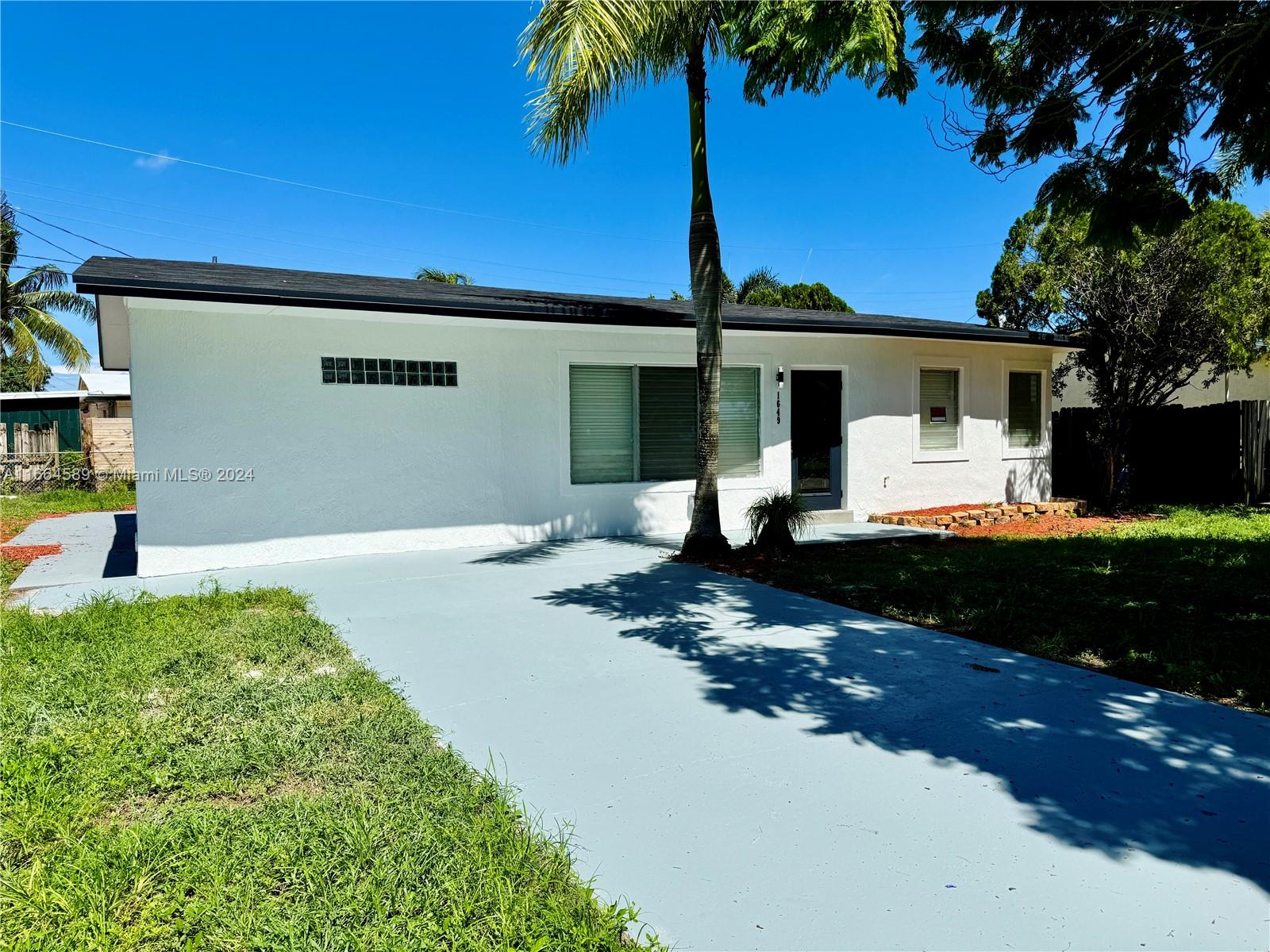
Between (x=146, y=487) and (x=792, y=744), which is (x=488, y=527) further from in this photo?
(x=792, y=744)

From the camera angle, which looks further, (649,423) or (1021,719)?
(649,423)

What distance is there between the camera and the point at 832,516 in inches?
444

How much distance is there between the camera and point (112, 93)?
625 inches

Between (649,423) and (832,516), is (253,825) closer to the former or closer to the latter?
(649,423)

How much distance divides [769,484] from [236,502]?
6.91 m

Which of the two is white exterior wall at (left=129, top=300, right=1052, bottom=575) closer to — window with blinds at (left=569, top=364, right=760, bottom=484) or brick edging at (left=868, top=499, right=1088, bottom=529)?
window with blinds at (left=569, top=364, right=760, bottom=484)

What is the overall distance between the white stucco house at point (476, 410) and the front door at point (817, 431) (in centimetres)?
3

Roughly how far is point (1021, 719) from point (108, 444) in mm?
20499

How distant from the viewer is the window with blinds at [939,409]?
1220 cm

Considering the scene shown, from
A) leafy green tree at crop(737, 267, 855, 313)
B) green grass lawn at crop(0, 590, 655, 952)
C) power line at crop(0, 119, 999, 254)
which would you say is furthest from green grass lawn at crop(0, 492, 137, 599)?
leafy green tree at crop(737, 267, 855, 313)

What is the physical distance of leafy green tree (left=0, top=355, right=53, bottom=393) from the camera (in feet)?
82.1

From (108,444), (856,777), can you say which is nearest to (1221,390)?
(856,777)

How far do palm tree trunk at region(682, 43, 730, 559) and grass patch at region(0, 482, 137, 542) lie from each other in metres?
10.9

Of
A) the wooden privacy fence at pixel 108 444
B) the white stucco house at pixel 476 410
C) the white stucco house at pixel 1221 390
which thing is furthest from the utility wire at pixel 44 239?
the white stucco house at pixel 1221 390
